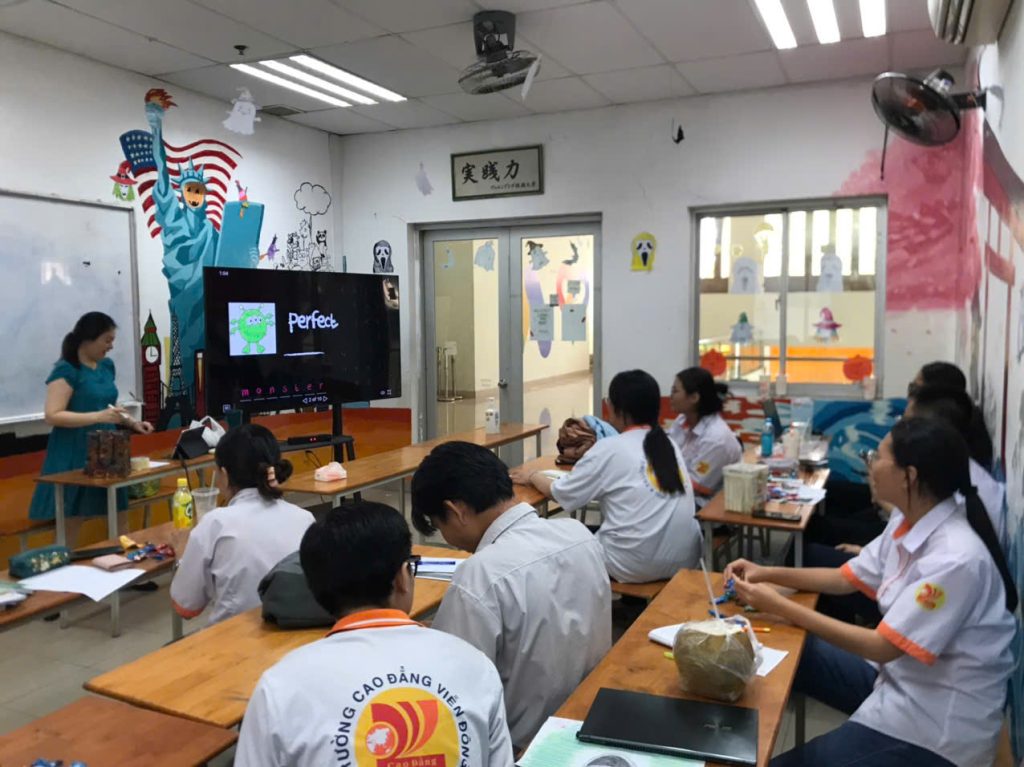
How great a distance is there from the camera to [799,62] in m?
4.86

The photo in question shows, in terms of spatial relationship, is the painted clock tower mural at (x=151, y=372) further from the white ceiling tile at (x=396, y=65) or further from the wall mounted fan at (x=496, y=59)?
the wall mounted fan at (x=496, y=59)

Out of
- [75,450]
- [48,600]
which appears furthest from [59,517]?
[48,600]

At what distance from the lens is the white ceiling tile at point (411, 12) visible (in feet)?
12.9

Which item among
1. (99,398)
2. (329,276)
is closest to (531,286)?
(329,276)

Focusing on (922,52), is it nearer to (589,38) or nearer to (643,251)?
(589,38)

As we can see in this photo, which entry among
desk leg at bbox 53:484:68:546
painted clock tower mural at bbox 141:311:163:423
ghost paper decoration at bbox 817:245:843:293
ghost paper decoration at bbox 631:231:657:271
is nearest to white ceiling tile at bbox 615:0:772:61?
ghost paper decoration at bbox 631:231:657:271

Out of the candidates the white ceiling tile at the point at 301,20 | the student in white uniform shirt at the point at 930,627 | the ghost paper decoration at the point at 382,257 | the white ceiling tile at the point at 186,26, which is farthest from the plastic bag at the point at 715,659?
the ghost paper decoration at the point at 382,257

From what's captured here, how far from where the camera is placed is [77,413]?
Result: 4086 millimetres

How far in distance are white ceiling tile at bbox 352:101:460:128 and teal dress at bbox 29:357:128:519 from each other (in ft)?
9.17

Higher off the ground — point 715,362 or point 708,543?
point 715,362

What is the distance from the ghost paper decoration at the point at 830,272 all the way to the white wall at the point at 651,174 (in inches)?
16.3

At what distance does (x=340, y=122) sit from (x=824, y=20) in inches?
143

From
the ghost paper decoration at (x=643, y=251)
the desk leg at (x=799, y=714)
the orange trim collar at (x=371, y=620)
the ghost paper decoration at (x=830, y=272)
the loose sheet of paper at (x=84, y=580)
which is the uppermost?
the ghost paper decoration at (x=643, y=251)

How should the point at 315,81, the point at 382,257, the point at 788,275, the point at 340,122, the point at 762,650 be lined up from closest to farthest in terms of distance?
the point at 762,650 → the point at 315,81 → the point at 788,275 → the point at 340,122 → the point at 382,257
